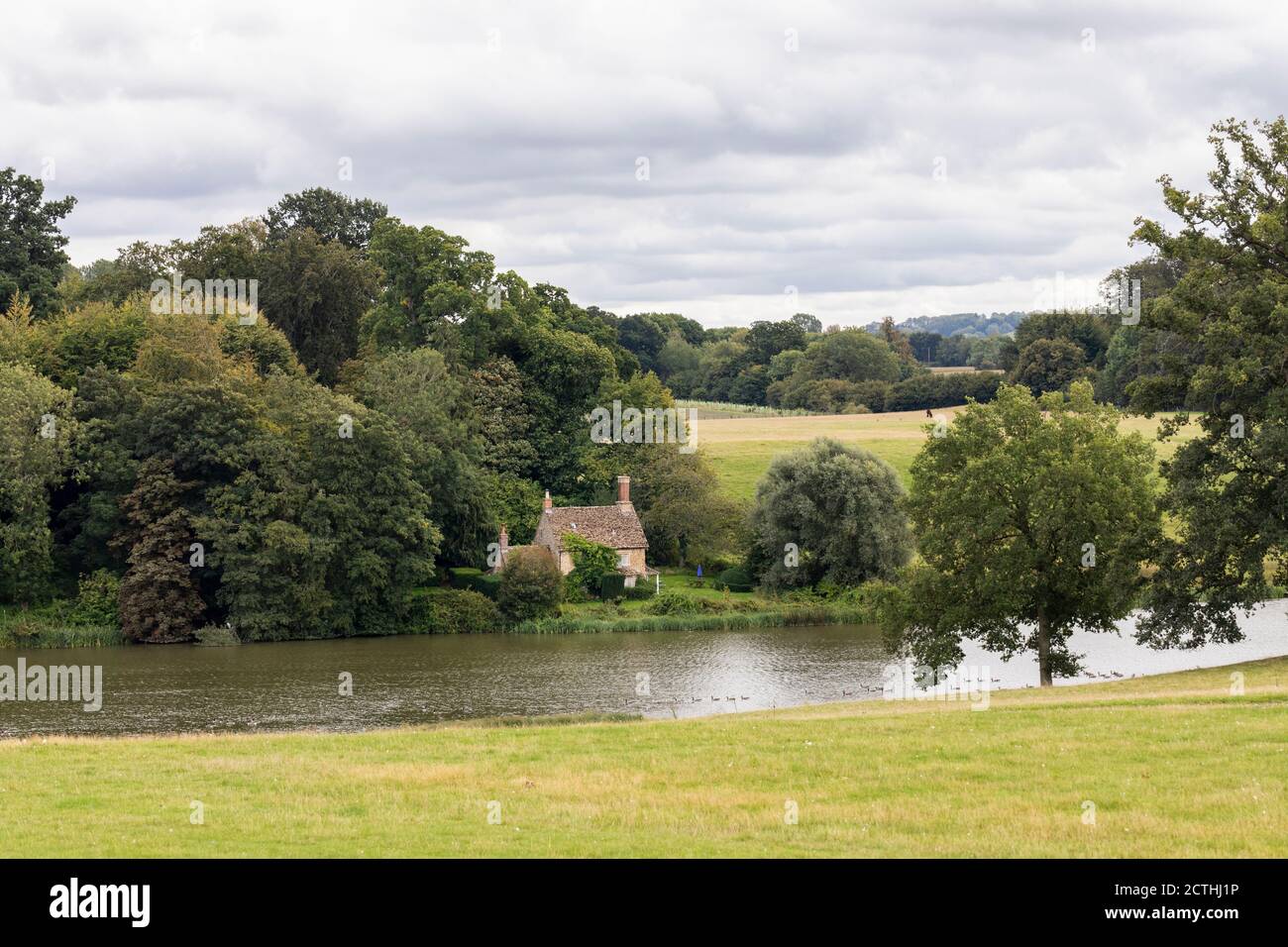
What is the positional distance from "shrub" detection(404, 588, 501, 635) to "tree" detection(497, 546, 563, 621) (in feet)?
2.86

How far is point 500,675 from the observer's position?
53969 millimetres

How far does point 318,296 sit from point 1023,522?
209ft

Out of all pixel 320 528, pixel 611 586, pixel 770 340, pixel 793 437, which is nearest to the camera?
pixel 320 528

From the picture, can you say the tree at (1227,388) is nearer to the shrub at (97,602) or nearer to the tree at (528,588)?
the tree at (528,588)

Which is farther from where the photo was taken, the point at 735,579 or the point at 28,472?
the point at 735,579

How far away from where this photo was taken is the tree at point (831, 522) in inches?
2825

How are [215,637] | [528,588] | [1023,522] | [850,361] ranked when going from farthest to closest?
1. [850,361]
2. [528,588]
3. [215,637]
4. [1023,522]

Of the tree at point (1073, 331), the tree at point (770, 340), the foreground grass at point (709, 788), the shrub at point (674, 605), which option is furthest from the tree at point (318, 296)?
the tree at point (770, 340)

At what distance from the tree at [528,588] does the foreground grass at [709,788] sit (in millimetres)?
39756

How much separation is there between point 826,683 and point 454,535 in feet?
103

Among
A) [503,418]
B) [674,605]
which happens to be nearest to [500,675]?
[674,605]

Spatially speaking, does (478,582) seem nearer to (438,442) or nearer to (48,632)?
(438,442)
